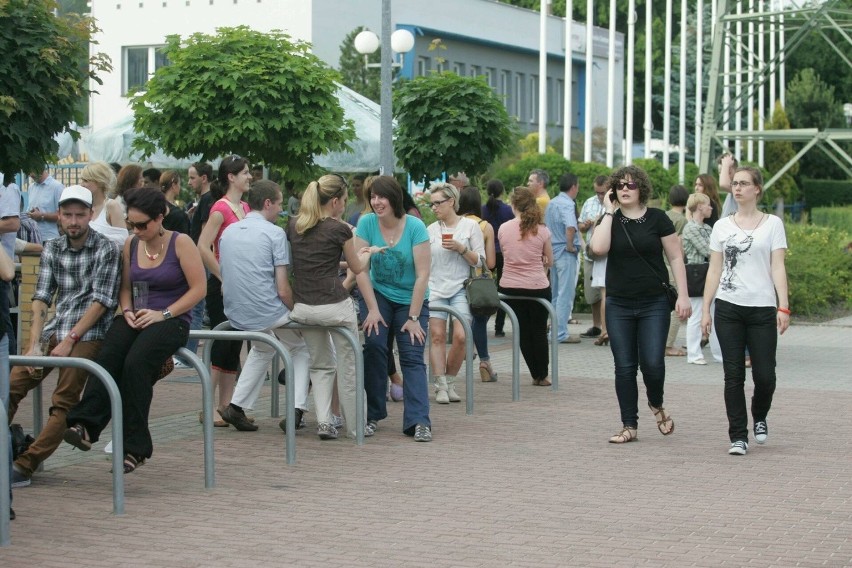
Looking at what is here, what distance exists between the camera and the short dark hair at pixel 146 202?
8422 millimetres

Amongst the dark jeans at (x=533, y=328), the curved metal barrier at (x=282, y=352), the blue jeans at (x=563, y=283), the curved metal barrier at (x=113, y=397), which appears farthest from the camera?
the blue jeans at (x=563, y=283)

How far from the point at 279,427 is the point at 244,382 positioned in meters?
0.64

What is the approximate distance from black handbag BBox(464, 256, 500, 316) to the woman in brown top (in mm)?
2332

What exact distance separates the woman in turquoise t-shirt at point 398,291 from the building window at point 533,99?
4887 cm

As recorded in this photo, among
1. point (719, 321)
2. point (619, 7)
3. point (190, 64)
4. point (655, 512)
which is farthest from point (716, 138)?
point (619, 7)

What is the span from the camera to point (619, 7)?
256ft

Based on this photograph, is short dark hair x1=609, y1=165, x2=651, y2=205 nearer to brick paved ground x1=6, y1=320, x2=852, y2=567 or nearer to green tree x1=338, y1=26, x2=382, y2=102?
brick paved ground x1=6, y1=320, x2=852, y2=567

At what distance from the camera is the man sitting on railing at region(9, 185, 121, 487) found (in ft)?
27.3

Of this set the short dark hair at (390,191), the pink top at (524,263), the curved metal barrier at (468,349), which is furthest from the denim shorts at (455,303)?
the short dark hair at (390,191)

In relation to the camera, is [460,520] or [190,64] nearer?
[460,520]

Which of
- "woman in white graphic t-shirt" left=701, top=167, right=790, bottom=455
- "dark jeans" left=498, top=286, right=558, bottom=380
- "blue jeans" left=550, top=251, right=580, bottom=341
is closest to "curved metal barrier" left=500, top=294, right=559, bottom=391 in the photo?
"dark jeans" left=498, top=286, right=558, bottom=380

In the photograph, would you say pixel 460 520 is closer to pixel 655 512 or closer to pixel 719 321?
pixel 655 512

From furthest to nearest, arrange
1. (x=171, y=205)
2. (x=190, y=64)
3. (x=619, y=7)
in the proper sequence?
(x=619, y=7), (x=190, y=64), (x=171, y=205)

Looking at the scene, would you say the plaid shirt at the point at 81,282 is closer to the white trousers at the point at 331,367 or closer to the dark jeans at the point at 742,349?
the white trousers at the point at 331,367
